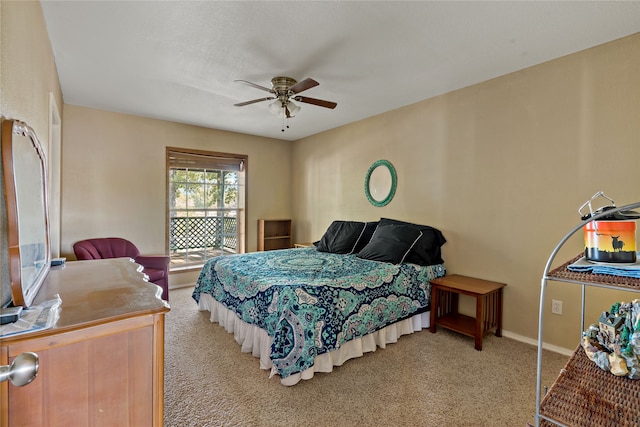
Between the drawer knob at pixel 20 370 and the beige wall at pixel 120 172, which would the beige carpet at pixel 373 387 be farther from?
the beige wall at pixel 120 172

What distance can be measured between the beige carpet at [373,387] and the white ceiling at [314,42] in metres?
2.49

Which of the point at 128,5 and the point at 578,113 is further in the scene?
the point at 578,113

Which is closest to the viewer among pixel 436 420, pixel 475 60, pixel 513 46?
pixel 436 420

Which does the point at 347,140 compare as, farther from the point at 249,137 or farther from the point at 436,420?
the point at 436,420

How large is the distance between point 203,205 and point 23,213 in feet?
13.0

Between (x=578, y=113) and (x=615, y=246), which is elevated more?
(x=578, y=113)

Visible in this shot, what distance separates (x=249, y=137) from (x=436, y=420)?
4766mm

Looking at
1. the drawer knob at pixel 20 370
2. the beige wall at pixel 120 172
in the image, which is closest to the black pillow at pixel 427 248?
the drawer knob at pixel 20 370

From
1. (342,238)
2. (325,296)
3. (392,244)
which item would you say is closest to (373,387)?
(325,296)

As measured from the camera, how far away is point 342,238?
4.02 m

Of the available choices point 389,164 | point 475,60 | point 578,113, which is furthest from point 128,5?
point 578,113

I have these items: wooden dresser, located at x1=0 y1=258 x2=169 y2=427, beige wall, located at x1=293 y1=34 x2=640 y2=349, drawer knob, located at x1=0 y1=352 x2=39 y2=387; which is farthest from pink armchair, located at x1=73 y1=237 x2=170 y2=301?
drawer knob, located at x1=0 y1=352 x2=39 y2=387

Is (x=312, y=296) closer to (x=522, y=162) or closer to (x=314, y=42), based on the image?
(x=314, y=42)

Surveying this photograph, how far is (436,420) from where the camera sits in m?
1.79
